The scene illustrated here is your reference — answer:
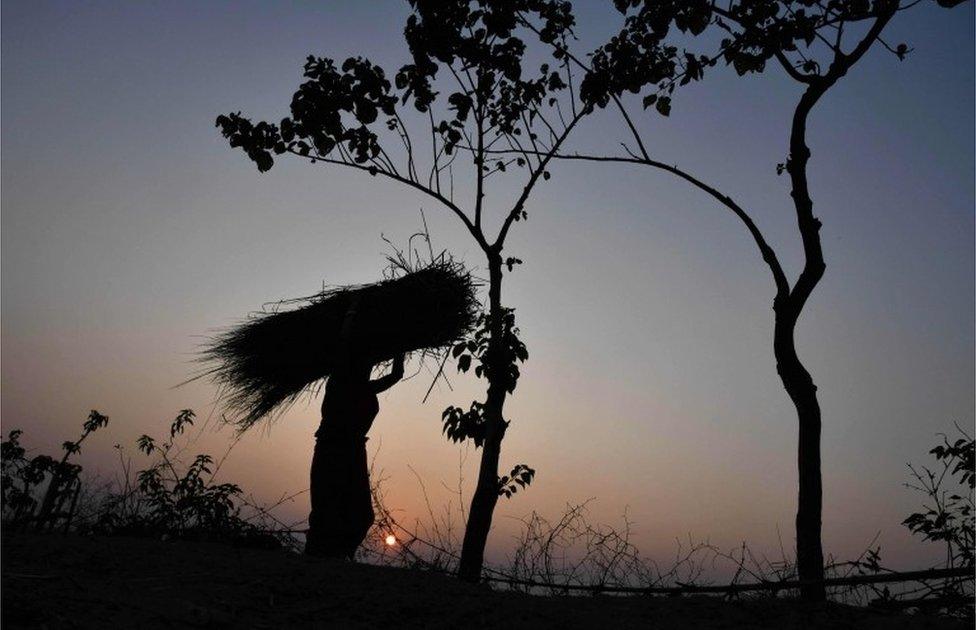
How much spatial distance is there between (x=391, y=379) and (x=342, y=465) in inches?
31.1

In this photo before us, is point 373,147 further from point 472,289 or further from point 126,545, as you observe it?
point 126,545

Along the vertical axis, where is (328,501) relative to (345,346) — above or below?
below

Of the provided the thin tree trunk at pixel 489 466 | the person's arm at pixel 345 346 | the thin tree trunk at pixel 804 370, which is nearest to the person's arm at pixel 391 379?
the person's arm at pixel 345 346

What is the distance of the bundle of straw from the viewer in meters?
6.02

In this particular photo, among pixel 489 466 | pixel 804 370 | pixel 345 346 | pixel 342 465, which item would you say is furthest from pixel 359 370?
pixel 804 370

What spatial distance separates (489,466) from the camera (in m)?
4.55

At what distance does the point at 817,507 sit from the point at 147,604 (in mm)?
2937

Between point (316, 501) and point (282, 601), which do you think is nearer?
point (282, 601)

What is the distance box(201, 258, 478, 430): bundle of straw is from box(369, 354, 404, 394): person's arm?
0.17 metres

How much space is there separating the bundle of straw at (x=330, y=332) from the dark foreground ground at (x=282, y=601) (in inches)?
103

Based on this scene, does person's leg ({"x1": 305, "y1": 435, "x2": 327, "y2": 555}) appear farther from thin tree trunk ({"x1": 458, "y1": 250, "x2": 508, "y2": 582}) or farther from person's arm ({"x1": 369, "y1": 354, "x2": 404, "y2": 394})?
thin tree trunk ({"x1": 458, "y1": 250, "x2": 508, "y2": 582})

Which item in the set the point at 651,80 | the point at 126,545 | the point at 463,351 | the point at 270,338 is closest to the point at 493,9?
the point at 651,80

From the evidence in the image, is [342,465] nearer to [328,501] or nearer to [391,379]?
[328,501]

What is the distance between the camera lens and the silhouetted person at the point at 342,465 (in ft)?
17.1
